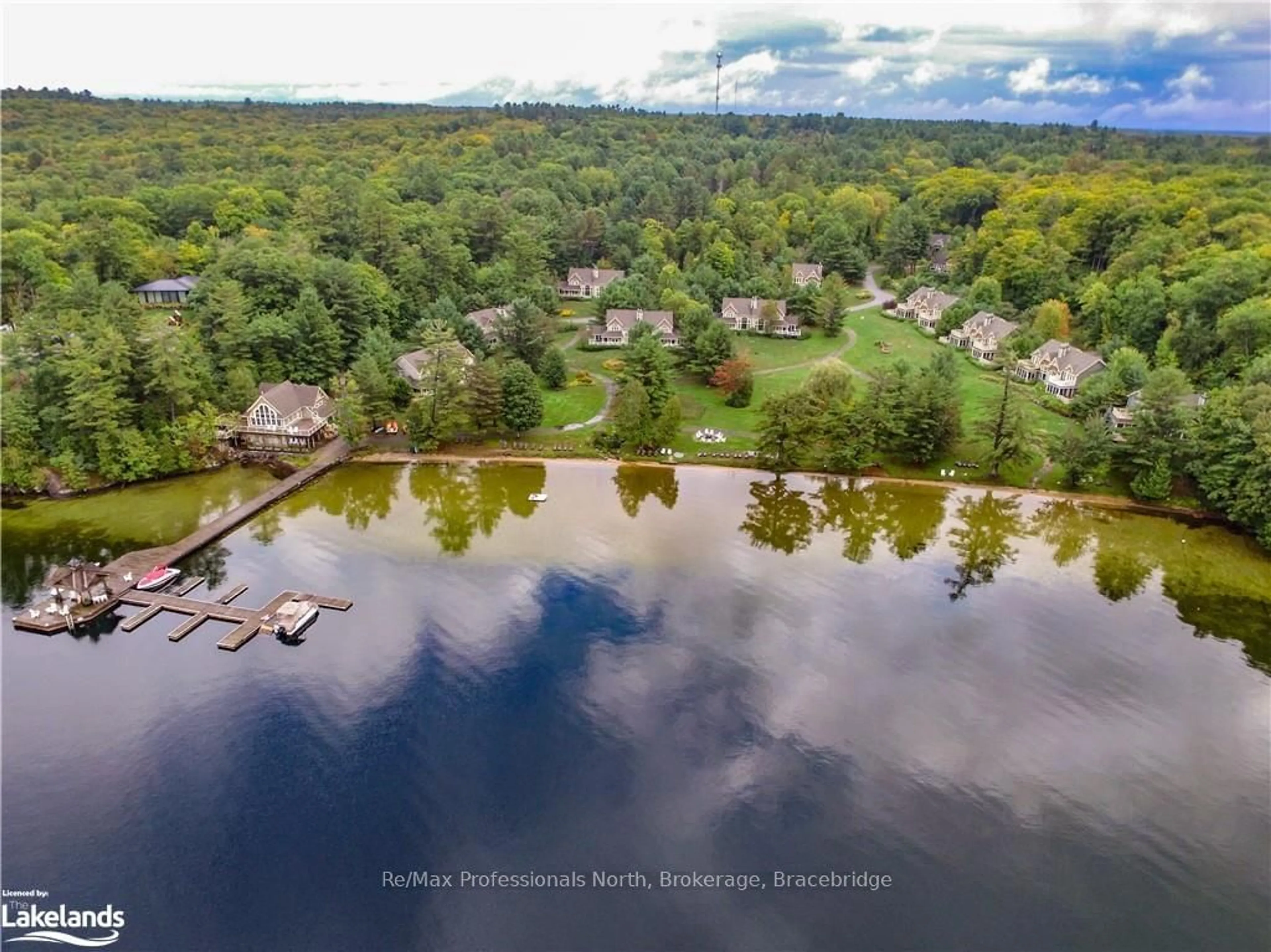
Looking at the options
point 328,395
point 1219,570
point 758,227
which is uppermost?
point 758,227

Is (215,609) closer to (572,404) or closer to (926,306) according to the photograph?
(572,404)

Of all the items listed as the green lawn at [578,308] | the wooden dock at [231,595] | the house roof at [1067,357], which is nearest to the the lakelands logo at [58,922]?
the wooden dock at [231,595]

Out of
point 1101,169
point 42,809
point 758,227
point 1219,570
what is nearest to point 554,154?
point 758,227

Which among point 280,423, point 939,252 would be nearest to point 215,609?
point 280,423

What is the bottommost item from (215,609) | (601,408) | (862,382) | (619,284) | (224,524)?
(215,609)

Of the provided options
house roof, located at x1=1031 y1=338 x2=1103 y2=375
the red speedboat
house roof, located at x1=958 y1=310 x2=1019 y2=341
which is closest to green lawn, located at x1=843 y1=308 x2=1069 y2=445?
house roof, located at x1=958 y1=310 x2=1019 y2=341

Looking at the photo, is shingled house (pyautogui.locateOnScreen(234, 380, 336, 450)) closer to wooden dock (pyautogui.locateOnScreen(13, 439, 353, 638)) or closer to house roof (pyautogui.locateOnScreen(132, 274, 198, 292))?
wooden dock (pyautogui.locateOnScreen(13, 439, 353, 638))

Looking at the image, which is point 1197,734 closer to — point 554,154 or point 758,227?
point 758,227
